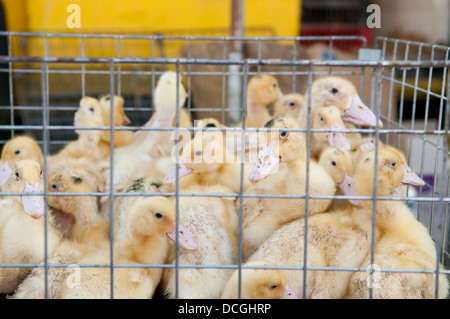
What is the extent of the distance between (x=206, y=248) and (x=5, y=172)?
957 mm

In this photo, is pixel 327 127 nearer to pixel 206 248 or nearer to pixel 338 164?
pixel 338 164

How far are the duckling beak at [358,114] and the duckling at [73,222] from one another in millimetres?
1181

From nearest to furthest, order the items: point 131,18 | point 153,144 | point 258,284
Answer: point 258,284 < point 153,144 < point 131,18

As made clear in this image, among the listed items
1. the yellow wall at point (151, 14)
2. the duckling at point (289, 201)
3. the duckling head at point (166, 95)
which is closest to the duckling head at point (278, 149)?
the duckling at point (289, 201)

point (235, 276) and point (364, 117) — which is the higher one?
point (364, 117)

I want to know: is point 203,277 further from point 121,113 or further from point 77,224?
point 121,113

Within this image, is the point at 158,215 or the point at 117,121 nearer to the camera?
the point at 158,215

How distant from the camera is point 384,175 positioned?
84.7 inches

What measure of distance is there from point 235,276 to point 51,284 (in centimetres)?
61

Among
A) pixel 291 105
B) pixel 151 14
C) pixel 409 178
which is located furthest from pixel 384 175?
pixel 151 14

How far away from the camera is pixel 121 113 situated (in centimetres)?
331

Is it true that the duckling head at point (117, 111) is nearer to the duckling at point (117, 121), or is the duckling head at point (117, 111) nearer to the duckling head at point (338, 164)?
the duckling at point (117, 121)

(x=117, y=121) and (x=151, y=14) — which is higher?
(x=151, y=14)
